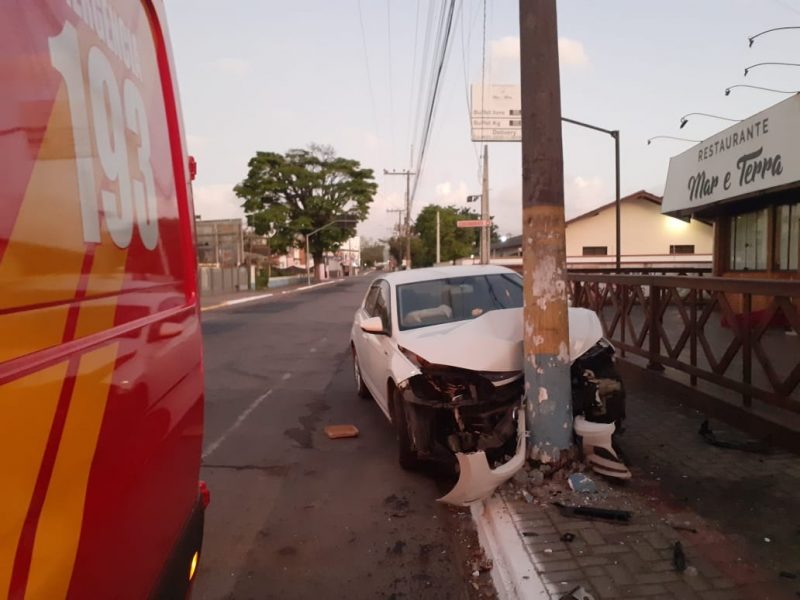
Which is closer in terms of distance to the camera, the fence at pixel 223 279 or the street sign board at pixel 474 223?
the street sign board at pixel 474 223

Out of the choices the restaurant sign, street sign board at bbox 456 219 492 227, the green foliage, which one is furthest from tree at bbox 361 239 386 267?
the restaurant sign

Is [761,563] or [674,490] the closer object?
[761,563]

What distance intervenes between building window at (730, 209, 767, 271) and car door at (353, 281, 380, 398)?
880 centimetres

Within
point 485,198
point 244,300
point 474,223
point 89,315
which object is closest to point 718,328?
point 89,315

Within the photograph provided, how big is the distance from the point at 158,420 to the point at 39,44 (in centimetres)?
118

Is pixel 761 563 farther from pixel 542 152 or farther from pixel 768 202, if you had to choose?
pixel 768 202

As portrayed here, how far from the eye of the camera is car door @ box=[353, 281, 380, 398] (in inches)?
254

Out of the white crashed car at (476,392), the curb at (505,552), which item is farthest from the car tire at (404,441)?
the curb at (505,552)

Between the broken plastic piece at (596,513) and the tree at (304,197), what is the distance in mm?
56497

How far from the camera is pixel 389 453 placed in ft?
18.2

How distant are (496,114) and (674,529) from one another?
977 inches

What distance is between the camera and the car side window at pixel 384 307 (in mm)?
5798

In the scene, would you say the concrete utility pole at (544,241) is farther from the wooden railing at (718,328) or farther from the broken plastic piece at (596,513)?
the wooden railing at (718,328)

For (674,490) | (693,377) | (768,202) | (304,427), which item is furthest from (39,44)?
(768,202)
